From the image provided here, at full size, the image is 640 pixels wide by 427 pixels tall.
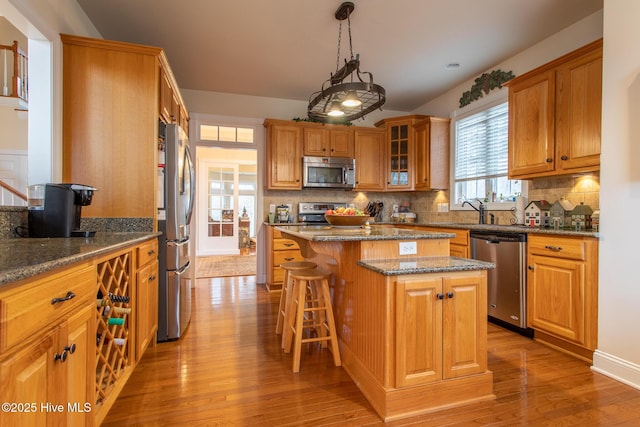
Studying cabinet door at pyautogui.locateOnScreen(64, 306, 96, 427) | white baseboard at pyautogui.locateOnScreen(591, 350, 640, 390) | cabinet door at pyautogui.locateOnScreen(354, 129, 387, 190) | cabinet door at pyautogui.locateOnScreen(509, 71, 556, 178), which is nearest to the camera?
cabinet door at pyautogui.locateOnScreen(64, 306, 96, 427)

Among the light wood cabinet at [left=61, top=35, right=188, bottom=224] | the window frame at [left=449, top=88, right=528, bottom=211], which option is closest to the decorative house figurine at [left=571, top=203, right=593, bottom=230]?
the window frame at [left=449, top=88, right=528, bottom=211]

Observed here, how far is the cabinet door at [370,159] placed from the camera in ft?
15.8

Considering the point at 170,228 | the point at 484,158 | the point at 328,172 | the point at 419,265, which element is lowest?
the point at 419,265

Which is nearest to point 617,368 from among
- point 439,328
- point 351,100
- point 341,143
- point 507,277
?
point 507,277

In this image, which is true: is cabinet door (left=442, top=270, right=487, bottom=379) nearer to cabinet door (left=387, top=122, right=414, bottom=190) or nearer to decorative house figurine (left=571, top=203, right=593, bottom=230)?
decorative house figurine (left=571, top=203, right=593, bottom=230)

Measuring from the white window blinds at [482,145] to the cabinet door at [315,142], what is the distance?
6.21ft

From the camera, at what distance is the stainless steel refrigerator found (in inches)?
98.9

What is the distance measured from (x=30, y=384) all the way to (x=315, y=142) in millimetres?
4120

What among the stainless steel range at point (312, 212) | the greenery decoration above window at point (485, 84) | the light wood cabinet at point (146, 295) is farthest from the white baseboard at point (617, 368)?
the stainless steel range at point (312, 212)

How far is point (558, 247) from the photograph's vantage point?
7.83 ft

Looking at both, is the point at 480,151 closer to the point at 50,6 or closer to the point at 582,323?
the point at 582,323

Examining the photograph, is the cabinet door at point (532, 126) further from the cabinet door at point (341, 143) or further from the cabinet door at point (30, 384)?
the cabinet door at point (30, 384)

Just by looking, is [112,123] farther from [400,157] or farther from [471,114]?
[471,114]

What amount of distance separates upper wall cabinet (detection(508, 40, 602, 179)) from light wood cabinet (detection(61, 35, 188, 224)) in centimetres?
327
